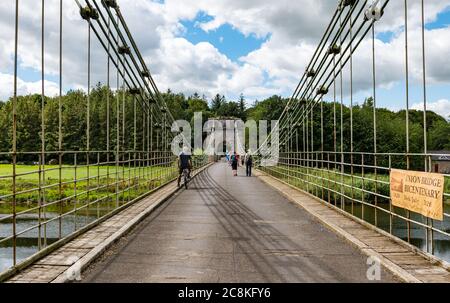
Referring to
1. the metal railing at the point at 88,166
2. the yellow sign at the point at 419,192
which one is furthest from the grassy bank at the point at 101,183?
the yellow sign at the point at 419,192

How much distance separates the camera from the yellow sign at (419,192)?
531 centimetres

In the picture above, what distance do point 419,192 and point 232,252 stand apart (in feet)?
7.25

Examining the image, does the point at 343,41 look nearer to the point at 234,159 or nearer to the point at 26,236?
the point at 26,236

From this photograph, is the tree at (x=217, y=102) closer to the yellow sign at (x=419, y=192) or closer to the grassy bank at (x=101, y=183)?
the grassy bank at (x=101, y=183)

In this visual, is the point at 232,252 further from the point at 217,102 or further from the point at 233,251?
the point at 217,102

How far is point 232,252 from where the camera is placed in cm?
597

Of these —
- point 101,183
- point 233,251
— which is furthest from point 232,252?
point 101,183

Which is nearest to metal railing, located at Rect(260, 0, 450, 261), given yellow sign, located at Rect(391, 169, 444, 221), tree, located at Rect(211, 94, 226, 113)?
yellow sign, located at Rect(391, 169, 444, 221)

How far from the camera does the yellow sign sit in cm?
531
